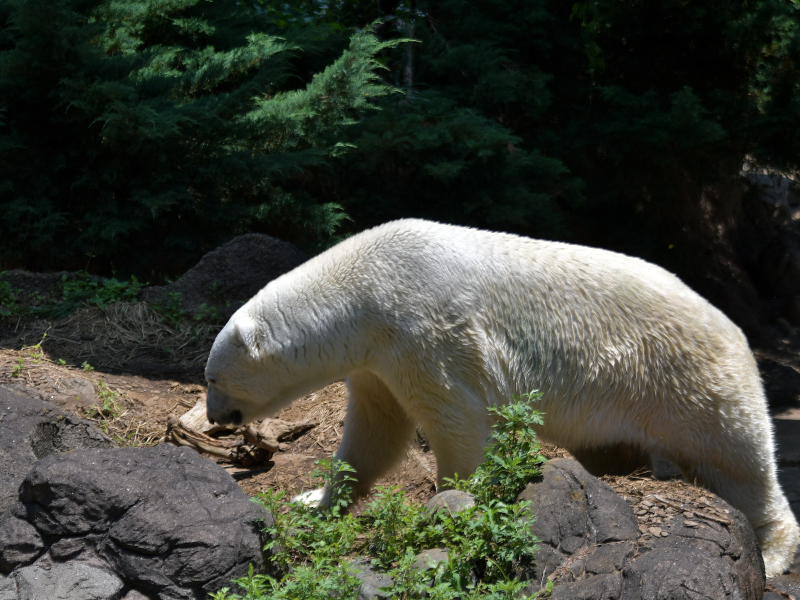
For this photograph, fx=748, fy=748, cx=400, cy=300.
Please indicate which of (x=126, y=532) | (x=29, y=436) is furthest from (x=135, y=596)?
(x=29, y=436)

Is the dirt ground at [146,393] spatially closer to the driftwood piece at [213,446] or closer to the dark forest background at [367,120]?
the driftwood piece at [213,446]

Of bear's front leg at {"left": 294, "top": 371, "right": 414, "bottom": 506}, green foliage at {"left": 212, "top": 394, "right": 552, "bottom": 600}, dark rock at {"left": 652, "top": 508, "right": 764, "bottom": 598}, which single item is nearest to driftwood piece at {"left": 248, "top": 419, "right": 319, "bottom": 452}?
bear's front leg at {"left": 294, "top": 371, "right": 414, "bottom": 506}

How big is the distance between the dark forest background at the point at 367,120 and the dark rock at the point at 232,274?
61cm

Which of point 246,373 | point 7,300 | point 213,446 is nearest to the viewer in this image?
point 246,373

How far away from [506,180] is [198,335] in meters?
3.31

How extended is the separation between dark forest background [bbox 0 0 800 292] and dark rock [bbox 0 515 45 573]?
4.55 m

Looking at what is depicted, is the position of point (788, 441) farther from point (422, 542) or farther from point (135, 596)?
point (135, 596)

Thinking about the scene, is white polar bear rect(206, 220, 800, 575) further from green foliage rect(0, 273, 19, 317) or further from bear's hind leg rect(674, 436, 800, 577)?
green foliage rect(0, 273, 19, 317)

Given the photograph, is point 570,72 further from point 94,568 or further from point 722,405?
point 94,568

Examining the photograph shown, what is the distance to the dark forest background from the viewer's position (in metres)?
7.22

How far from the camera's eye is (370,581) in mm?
2771

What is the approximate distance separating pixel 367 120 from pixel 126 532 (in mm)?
5423

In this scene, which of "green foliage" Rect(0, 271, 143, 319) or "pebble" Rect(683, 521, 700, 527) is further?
"green foliage" Rect(0, 271, 143, 319)

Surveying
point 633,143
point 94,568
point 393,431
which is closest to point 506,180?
point 633,143
